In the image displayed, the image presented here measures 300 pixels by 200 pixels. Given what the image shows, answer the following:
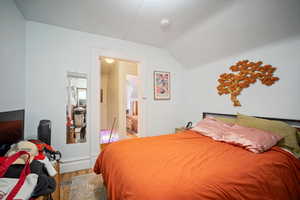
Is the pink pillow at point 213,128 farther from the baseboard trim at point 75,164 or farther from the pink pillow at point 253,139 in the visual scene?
the baseboard trim at point 75,164

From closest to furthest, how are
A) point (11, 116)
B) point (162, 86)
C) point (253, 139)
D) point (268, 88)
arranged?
point (11, 116), point (253, 139), point (268, 88), point (162, 86)

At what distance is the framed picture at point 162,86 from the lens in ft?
9.61

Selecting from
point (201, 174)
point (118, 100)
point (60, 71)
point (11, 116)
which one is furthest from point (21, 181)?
point (118, 100)

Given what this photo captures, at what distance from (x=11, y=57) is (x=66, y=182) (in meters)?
1.88

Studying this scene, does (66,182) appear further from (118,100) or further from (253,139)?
(253,139)

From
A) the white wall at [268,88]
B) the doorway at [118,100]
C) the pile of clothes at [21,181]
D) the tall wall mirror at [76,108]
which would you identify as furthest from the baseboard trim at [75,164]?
the white wall at [268,88]

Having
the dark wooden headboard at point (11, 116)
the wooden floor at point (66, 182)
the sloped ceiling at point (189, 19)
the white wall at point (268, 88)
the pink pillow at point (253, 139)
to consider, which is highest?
the sloped ceiling at point (189, 19)

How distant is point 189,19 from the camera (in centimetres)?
195

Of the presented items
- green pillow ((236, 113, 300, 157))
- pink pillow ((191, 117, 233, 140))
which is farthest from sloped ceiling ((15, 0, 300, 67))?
pink pillow ((191, 117, 233, 140))

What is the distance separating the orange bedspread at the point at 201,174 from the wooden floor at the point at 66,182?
0.89 meters

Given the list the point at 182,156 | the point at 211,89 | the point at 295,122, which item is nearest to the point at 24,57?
the point at 182,156

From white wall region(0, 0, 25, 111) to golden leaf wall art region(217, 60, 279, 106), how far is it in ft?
10.6

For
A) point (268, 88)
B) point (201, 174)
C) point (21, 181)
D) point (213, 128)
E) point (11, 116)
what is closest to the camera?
point (21, 181)

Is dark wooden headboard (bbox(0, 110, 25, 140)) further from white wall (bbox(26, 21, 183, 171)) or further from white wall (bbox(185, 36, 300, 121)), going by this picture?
white wall (bbox(185, 36, 300, 121))
